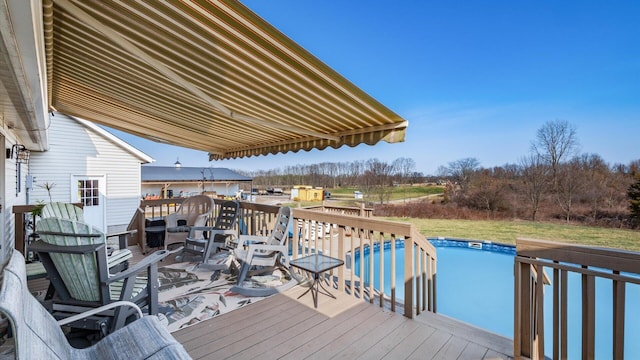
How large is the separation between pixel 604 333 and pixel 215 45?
32.3ft

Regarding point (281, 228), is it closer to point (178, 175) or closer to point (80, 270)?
point (80, 270)

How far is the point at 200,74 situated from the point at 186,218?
422 centimetres

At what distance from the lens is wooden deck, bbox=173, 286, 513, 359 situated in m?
2.63

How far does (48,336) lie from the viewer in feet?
4.74

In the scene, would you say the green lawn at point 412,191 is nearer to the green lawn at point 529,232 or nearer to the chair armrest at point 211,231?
the green lawn at point 529,232

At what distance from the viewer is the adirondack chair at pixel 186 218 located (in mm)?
5762

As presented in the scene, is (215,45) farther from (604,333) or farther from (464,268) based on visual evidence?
(464,268)

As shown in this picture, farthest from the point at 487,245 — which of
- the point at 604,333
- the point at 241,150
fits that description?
the point at 241,150

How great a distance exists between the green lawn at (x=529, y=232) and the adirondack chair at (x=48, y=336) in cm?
1439

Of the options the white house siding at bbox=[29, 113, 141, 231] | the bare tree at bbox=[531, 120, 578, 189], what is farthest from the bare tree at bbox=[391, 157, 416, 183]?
the white house siding at bbox=[29, 113, 141, 231]

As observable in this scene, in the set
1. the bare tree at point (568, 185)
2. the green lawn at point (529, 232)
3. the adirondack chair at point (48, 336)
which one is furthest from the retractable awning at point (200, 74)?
the bare tree at point (568, 185)

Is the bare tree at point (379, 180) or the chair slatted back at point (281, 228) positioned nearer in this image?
the chair slatted back at point (281, 228)

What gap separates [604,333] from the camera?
263 inches

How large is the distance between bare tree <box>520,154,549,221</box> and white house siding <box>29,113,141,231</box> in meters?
22.7
